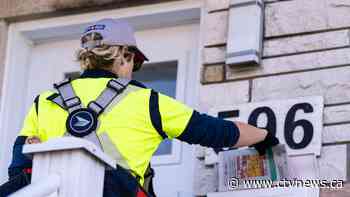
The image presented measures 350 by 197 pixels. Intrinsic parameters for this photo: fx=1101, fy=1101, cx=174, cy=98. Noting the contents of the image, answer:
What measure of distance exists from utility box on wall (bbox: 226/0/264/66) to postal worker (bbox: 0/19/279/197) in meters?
0.90

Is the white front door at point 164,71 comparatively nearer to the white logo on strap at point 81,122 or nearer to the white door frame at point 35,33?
the white door frame at point 35,33

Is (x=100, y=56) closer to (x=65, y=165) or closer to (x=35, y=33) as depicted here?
(x=65, y=165)

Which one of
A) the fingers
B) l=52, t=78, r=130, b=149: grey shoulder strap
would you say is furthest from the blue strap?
the fingers

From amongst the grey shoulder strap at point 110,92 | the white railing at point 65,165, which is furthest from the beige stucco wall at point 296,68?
the white railing at point 65,165

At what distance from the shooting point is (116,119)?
384 centimetres

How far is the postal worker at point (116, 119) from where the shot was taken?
382 centimetres

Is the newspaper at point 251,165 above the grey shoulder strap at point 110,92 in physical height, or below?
below

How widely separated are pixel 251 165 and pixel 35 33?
5.87 feet

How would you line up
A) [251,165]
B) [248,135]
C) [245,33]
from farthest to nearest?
[245,33], [251,165], [248,135]

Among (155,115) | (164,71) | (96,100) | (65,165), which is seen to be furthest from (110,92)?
(164,71)

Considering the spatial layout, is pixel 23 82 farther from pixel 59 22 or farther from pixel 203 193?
pixel 203 193

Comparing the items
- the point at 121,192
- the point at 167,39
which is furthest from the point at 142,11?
the point at 121,192

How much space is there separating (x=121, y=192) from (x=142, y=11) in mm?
2032

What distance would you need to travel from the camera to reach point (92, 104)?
12.6 ft
